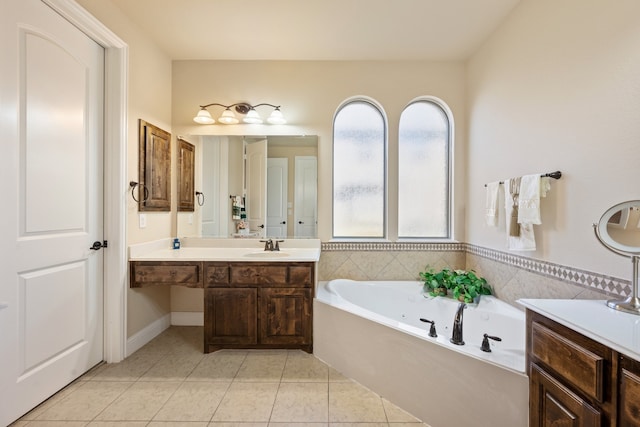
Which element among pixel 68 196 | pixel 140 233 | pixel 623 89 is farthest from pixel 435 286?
pixel 68 196

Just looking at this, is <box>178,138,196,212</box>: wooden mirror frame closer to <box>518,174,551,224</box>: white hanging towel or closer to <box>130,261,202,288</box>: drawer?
<box>130,261,202,288</box>: drawer

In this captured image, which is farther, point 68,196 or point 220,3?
point 220,3

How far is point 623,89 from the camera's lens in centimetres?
136

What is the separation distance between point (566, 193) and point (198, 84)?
317 cm

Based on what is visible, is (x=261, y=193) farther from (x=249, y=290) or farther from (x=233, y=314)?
(x=233, y=314)

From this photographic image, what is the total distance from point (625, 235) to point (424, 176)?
1.84 metres

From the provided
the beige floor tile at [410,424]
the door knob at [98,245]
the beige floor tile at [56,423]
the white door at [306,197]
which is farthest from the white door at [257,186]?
the beige floor tile at [410,424]

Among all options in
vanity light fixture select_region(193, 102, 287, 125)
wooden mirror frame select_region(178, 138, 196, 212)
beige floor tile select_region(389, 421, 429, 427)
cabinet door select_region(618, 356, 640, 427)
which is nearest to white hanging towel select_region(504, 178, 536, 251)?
cabinet door select_region(618, 356, 640, 427)

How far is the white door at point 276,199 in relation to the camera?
284cm

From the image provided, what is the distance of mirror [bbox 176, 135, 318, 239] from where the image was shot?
285 cm

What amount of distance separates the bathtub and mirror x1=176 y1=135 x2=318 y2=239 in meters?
0.77

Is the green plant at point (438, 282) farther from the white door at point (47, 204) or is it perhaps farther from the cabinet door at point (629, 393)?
the white door at point (47, 204)

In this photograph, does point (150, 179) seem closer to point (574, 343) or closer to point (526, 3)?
point (574, 343)

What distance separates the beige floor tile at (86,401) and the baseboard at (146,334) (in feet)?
1.22
